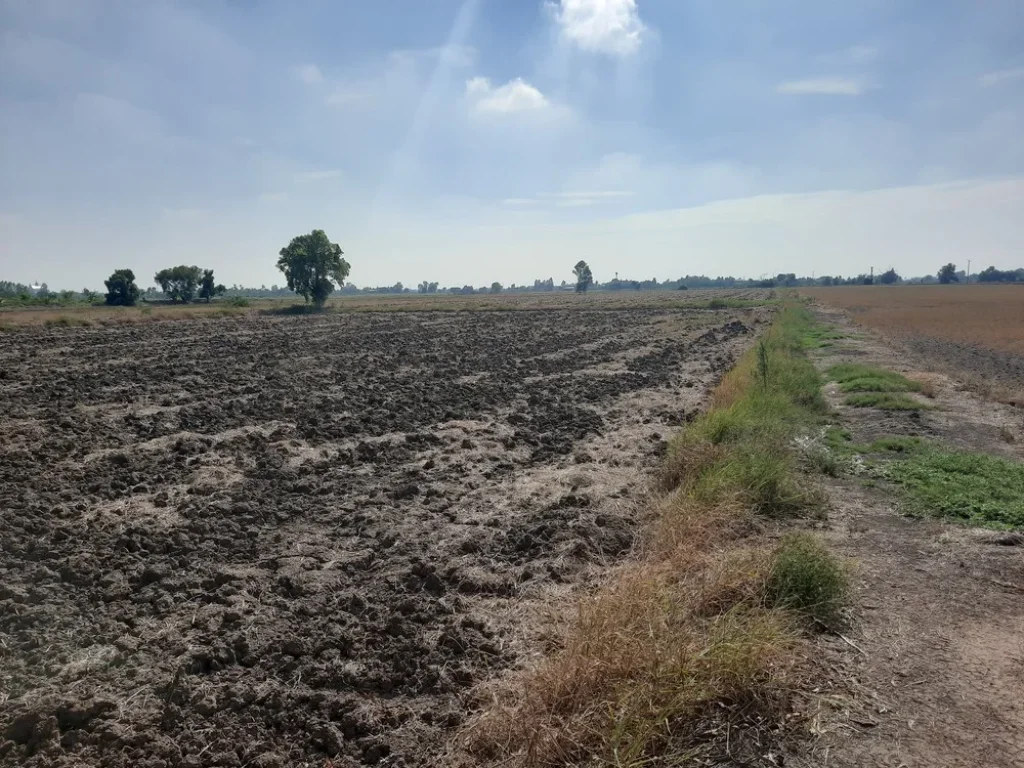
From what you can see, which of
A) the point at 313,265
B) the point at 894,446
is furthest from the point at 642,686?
the point at 313,265

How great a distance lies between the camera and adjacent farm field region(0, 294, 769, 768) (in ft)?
13.7

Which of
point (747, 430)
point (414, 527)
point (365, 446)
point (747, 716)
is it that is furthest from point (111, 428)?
point (747, 716)

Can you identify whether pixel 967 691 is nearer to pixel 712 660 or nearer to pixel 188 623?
pixel 712 660

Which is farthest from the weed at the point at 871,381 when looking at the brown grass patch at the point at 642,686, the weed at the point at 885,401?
the brown grass patch at the point at 642,686

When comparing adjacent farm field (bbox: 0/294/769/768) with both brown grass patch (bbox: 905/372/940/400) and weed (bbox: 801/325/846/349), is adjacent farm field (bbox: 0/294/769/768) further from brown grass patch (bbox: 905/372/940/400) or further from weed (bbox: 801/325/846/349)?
weed (bbox: 801/325/846/349)

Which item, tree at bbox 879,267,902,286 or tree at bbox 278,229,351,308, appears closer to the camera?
tree at bbox 278,229,351,308

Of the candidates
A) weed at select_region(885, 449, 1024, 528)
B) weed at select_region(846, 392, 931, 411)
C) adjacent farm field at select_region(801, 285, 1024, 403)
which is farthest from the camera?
adjacent farm field at select_region(801, 285, 1024, 403)

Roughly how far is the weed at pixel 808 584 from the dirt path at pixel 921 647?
8.5 inches

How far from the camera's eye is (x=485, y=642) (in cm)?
505

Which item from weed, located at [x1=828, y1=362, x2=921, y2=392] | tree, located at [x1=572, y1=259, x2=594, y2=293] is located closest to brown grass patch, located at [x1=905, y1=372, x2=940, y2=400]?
weed, located at [x1=828, y1=362, x2=921, y2=392]

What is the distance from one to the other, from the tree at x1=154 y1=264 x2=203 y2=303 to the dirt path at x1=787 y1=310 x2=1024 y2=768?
88.6 meters

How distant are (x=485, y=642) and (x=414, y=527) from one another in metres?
2.59

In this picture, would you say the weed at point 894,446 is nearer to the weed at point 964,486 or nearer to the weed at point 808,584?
the weed at point 964,486

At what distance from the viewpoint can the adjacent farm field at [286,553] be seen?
4176 mm
